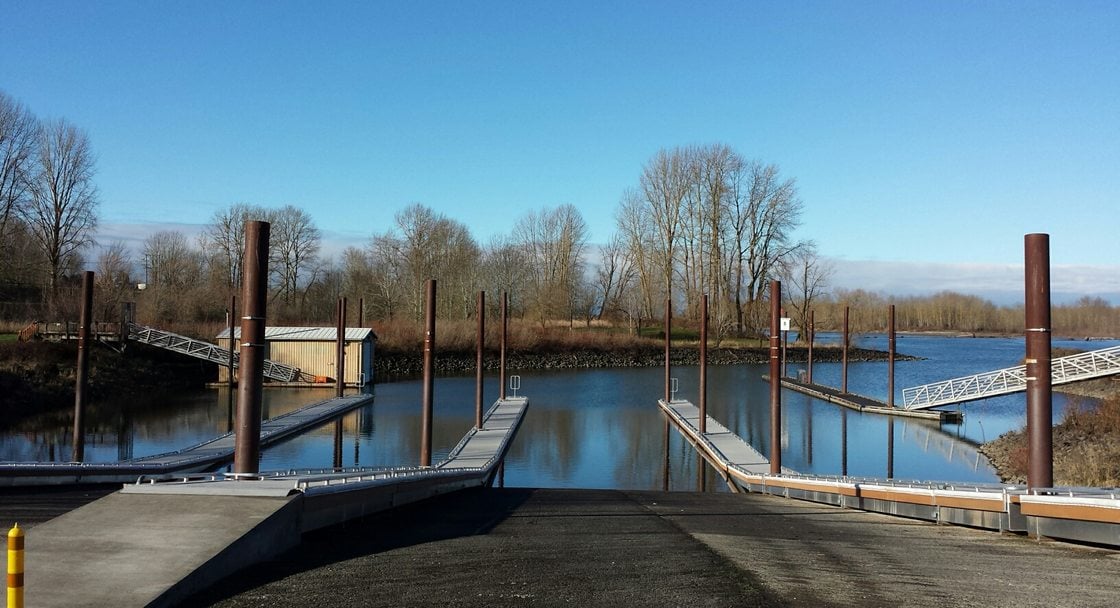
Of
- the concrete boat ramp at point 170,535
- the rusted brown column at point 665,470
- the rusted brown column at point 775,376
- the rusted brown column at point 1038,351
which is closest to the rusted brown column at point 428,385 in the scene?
the rusted brown column at point 665,470

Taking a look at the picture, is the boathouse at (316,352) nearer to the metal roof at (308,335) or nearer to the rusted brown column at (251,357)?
the metal roof at (308,335)

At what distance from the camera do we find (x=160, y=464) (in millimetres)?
16641

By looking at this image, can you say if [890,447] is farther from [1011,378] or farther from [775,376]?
[1011,378]

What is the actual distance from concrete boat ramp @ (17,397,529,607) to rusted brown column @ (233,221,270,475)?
1.16 feet

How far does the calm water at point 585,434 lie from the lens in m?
21.7

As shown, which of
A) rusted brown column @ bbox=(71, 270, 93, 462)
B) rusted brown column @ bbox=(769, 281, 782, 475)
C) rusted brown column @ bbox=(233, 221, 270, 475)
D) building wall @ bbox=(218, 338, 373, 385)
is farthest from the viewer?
building wall @ bbox=(218, 338, 373, 385)

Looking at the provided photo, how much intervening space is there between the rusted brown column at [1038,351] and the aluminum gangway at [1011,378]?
23.4 metres

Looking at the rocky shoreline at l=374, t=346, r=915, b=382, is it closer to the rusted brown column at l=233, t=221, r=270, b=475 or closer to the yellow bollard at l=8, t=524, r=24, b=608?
the rusted brown column at l=233, t=221, r=270, b=475

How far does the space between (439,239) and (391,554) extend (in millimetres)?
65733

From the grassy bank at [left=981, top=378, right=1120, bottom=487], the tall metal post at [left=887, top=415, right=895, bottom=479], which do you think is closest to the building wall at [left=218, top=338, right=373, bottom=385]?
the tall metal post at [left=887, top=415, right=895, bottom=479]

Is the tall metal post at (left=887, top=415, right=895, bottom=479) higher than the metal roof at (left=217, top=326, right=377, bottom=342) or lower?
lower

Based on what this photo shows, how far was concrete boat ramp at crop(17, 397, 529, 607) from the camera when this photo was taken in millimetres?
5711

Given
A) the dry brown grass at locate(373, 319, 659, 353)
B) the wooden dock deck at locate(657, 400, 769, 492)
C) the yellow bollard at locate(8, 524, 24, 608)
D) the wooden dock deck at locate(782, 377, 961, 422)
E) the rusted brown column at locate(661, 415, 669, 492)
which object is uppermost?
the dry brown grass at locate(373, 319, 659, 353)

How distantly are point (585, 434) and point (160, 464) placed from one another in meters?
14.3
